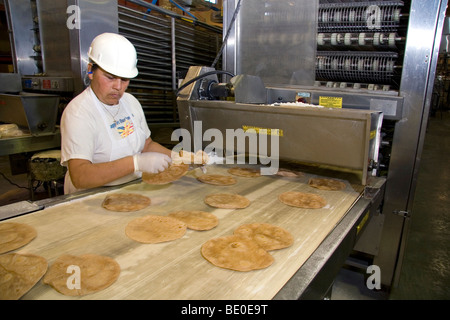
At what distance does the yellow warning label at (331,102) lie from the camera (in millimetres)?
2254

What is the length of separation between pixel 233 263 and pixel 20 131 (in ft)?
9.45

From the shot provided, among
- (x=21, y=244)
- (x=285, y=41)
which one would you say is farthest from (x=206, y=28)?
(x=21, y=244)

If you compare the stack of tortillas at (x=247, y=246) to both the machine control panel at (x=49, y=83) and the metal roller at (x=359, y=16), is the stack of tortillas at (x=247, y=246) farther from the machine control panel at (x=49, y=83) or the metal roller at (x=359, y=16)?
the machine control panel at (x=49, y=83)

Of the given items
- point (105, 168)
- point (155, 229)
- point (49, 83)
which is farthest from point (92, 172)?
point (49, 83)

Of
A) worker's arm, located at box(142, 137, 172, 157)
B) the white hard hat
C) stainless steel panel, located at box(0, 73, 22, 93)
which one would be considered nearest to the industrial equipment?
worker's arm, located at box(142, 137, 172, 157)

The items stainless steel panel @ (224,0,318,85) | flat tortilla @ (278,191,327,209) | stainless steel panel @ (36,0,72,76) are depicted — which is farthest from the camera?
stainless steel panel @ (36,0,72,76)

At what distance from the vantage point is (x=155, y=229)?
1.30 metres

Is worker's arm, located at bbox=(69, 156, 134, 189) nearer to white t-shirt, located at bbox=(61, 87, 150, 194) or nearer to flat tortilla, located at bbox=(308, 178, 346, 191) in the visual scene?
white t-shirt, located at bbox=(61, 87, 150, 194)

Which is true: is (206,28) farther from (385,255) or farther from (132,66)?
(385,255)

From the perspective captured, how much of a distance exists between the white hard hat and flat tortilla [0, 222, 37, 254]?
0.89 meters

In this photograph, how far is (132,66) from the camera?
1.80m

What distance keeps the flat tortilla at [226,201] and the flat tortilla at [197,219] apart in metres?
0.11

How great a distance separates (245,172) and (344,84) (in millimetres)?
1081

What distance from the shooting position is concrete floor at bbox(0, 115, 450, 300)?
266cm
